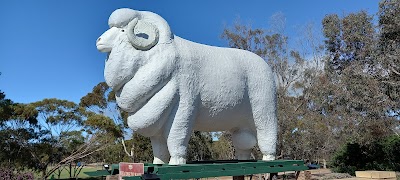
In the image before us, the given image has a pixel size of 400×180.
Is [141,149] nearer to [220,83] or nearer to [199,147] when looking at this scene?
[199,147]

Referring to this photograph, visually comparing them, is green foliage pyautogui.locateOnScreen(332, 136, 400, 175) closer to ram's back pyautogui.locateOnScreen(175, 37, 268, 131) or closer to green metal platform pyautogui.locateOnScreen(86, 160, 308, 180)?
green metal platform pyautogui.locateOnScreen(86, 160, 308, 180)

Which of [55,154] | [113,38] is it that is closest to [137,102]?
[113,38]

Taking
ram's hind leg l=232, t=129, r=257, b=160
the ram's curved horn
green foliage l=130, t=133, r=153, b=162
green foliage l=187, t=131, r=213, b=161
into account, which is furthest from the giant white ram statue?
green foliage l=130, t=133, r=153, b=162

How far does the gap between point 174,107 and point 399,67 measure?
35.3 feet

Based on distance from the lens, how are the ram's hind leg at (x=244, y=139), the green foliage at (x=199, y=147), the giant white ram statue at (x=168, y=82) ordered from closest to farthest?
the giant white ram statue at (x=168, y=82) → the ram's hind leg at (x=244, y=139) → the green foliage at (x=199, y=147)

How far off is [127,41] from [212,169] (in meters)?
2.05

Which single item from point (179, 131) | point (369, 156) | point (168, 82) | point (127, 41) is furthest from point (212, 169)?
point (369, 156)

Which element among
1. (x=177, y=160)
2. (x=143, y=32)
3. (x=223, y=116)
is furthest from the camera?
(x=223, y=116)

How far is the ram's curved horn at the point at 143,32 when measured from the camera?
509cm

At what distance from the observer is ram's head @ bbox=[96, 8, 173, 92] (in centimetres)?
504

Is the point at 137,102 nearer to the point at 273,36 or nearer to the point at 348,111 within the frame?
the point at 348,111

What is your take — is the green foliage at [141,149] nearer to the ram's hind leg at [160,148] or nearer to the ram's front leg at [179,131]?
the ram's hind leg at [160,148]

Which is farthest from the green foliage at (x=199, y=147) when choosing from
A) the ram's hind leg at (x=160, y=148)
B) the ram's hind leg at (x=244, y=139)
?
the ram's hind leg at (x=160, y=148)

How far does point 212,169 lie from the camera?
482 cm
